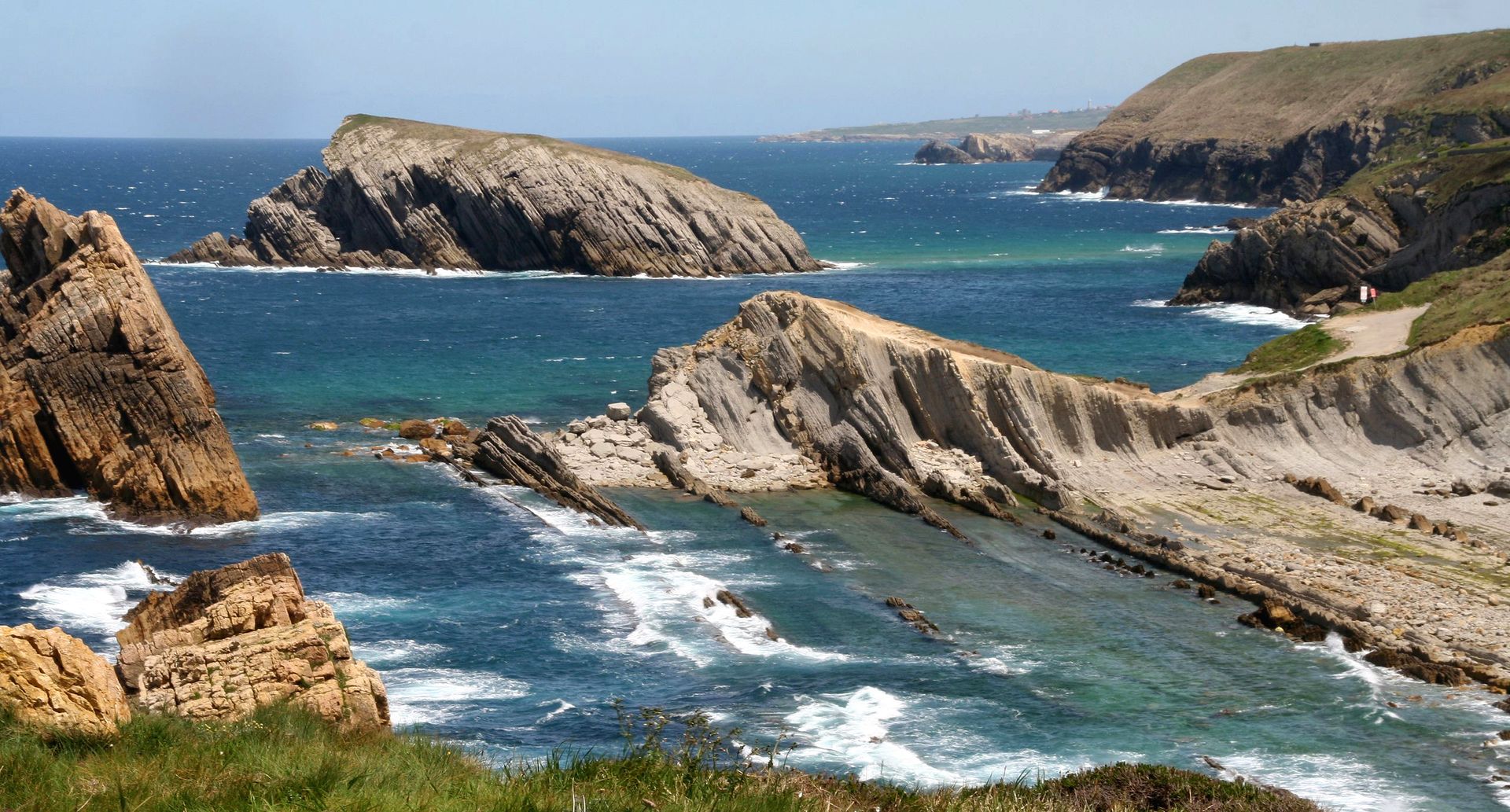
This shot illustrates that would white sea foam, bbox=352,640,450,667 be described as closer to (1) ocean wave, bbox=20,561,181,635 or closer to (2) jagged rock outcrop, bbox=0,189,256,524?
(1) ocean wave, bbox=20,561,181,635

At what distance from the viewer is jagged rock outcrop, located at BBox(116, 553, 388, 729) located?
1977cm

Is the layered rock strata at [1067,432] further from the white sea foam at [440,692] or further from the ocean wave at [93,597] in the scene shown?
the white sea foam at [440,692]

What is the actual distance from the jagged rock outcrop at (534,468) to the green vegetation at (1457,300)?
29.5 metres

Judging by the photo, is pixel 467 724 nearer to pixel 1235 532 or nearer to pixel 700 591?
pixel 700 591

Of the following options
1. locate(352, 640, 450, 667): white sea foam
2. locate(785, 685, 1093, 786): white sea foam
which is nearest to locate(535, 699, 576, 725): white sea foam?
locate(352, 640, 450, 667): white sea foam

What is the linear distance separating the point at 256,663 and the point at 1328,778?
61.4ft

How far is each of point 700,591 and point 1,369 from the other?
2417cm

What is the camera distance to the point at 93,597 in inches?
1361

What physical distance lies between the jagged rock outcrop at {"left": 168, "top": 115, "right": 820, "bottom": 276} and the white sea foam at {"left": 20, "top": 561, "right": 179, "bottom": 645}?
260 ft

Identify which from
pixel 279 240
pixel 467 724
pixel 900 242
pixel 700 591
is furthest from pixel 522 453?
pixel 900 242

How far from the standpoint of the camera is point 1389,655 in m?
31.2

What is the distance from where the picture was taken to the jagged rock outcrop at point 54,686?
1723 cm

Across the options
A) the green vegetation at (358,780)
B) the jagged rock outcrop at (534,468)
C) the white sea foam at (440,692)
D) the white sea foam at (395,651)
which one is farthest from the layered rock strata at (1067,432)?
the green vegetation at (358,780)

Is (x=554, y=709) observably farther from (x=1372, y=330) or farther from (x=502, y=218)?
(x=502, y=218)
